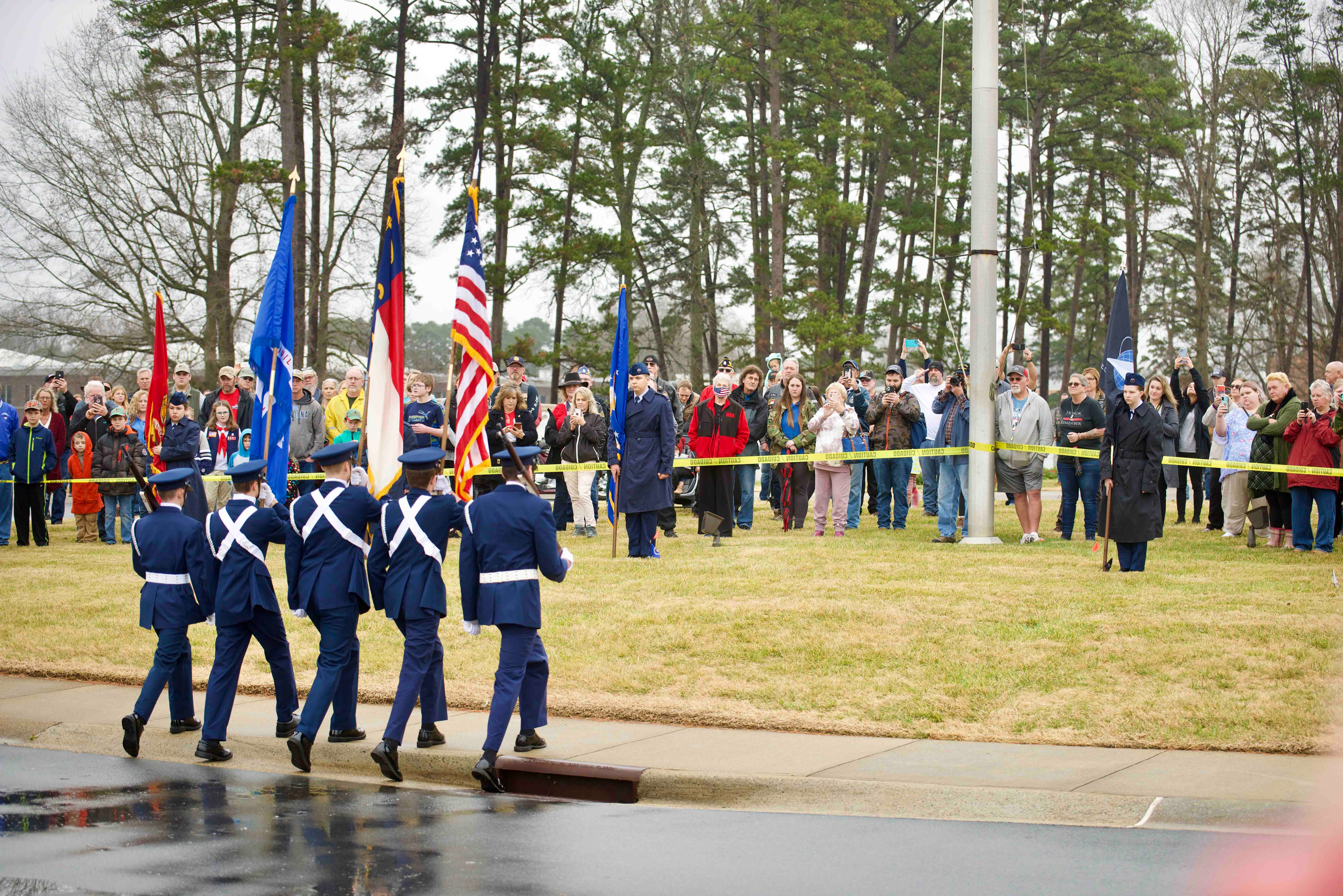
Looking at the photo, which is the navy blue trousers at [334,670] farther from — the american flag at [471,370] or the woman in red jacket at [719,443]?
the woman in red jacket at [719,443]

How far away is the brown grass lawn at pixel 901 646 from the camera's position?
339 inches

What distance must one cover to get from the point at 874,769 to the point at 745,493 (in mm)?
10365

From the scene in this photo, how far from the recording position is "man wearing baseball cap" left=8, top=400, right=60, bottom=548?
18.3 meters

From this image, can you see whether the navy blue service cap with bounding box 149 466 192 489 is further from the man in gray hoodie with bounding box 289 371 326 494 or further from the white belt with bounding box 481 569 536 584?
the man in gray hoodie with bounding box 289 371 326 494

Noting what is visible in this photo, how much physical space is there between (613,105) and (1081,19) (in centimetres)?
1471

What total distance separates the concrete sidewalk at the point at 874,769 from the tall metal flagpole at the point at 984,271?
7.52 meters

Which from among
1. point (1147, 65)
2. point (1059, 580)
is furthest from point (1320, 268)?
point (1059, 580)

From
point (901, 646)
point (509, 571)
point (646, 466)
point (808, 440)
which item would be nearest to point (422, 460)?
point (509, 571)

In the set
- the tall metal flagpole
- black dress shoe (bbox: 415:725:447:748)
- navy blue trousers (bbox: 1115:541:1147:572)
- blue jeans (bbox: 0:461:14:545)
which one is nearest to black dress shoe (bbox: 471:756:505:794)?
black dress shoe (bbox: 415:725:447:748)

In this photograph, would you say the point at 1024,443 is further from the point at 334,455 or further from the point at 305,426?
the point at 334,455

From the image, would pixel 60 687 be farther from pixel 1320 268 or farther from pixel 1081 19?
pixel 1320 268

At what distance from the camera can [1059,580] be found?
12.2 m

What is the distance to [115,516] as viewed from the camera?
18.8 meters

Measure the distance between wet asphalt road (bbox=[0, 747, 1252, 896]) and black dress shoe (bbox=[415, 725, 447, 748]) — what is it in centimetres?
84
